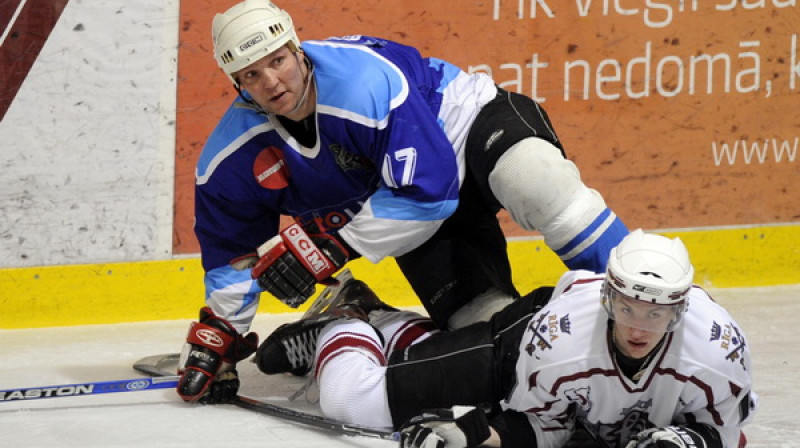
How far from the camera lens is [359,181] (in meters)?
3.25

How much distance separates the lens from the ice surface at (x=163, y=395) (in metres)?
2.89

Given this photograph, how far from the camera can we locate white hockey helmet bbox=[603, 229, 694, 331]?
2436mm

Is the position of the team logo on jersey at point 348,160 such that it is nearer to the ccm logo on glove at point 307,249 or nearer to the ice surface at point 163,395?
the ccm logo on glove at point 307,249

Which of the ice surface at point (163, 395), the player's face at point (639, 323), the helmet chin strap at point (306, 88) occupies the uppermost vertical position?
the helmet chin strap at point (306, 88)

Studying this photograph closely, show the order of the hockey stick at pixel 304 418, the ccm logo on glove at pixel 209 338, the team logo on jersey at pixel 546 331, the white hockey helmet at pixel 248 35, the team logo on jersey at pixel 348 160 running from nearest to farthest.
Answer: the team logo on jersey at pixel 546 331
the hockey stick at pixel 304 418
the white hockey helmet at pixel 248 35
the team logo on jersey at pixel 348 160
the ccm logo on glove at pixel 209 338

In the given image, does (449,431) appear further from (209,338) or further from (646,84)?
(646,84)

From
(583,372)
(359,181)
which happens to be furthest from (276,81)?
(583,372)

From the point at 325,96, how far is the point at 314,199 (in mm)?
316

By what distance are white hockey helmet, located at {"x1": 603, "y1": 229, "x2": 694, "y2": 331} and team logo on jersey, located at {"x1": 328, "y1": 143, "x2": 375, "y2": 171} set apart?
86 cm

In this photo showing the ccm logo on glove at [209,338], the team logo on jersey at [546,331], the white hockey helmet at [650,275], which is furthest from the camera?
the ccm logo on glove at [209,338]

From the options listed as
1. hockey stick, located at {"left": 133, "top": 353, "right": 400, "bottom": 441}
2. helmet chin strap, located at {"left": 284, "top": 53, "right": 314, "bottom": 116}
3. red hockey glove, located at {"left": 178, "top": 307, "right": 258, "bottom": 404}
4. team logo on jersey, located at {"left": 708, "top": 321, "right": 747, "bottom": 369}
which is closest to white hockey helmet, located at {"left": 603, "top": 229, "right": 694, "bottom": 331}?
team logo on jersey, located at {"left": 708, "top": 321, "right": 747, "bottom": 369}

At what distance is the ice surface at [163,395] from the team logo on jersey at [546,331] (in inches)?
16.6

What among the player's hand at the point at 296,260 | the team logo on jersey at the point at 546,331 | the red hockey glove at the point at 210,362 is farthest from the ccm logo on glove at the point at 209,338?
the team logo on jersey at the point at 546,331

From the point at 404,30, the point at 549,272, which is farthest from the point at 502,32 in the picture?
the point at 549,272
